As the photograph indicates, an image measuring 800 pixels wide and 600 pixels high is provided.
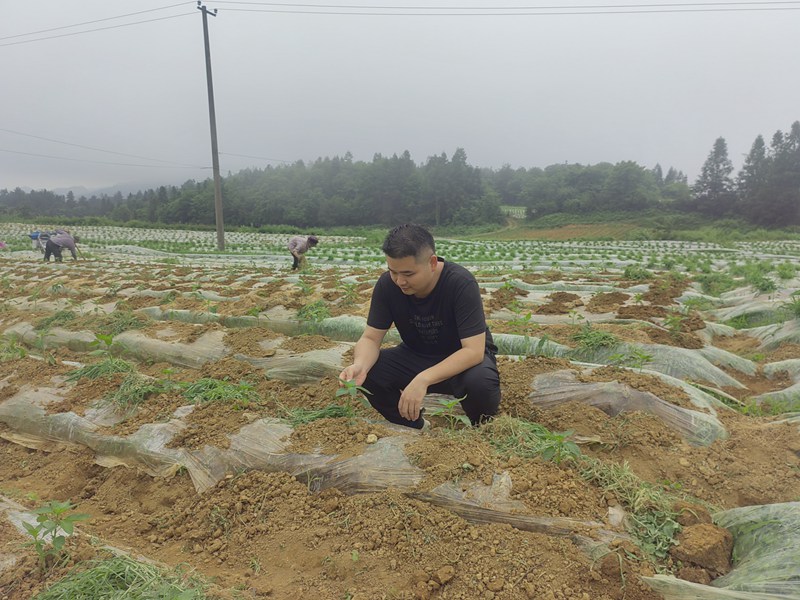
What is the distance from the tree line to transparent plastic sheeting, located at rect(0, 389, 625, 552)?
42.2 metres

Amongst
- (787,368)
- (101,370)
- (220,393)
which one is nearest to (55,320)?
→ (101,370)

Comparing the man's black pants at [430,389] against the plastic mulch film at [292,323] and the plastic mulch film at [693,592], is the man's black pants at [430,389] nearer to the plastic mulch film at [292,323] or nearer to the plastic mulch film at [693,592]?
the plastic mulch film at [693,592]

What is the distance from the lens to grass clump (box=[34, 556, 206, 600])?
1.37 metres

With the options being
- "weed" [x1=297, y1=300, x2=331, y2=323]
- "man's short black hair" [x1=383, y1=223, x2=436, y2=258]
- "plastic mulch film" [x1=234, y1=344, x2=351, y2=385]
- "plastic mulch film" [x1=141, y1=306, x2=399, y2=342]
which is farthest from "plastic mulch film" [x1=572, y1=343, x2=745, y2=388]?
"weed" [x1=297, y1=300, x2=331, y2=323]

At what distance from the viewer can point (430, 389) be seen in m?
2.55

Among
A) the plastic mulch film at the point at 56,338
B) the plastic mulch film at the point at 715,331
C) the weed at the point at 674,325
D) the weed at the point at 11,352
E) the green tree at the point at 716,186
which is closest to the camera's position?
the weed at the point at 11,352

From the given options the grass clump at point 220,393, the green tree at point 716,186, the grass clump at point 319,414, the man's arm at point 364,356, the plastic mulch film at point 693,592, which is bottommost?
the plastic mulch film at point 693,592

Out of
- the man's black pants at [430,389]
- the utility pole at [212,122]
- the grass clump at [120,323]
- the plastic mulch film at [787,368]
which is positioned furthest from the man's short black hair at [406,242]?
the utility pole at [212,122]

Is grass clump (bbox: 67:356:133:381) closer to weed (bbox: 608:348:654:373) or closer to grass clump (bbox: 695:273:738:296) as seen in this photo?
weed (bbox: 608:348:654:373)

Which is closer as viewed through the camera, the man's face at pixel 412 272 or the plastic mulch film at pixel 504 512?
the plastic mulch film at pixel 504 512

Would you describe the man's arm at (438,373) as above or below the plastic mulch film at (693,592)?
above

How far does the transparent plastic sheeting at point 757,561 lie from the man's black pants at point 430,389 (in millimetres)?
1030

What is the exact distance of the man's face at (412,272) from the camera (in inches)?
81.2

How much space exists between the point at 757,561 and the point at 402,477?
120 centimetres
